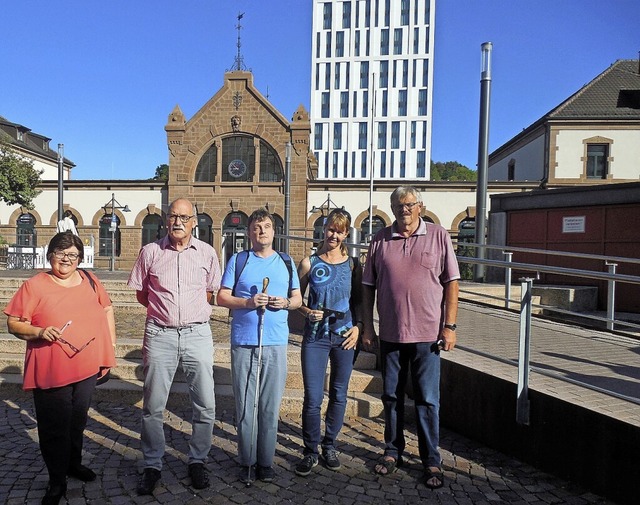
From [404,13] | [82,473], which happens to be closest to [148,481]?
[82,473]

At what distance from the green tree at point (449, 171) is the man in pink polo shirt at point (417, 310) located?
89475mm

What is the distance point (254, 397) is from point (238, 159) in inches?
1216

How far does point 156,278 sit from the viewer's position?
11.7 ft

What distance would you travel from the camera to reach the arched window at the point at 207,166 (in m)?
33.5

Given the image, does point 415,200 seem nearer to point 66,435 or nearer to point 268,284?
point 268,284

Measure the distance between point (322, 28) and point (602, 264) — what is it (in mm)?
78347

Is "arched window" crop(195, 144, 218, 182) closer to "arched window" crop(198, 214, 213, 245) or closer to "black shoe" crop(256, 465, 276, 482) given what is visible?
"arched window" crop(198, 214, 213, 245)

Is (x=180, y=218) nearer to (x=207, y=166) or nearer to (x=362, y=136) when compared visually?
(x=207, y=166)

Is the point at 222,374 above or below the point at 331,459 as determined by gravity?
above

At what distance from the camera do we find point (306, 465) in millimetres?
3748

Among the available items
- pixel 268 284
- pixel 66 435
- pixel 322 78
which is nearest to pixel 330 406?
pixel 268 284

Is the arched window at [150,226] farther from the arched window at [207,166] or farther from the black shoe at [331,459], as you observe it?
the black shoe at [331,459]

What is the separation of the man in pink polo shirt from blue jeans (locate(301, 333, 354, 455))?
31 centimetres

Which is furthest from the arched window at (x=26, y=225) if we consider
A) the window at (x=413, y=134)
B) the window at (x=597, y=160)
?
the window at (x=413, y=134)
